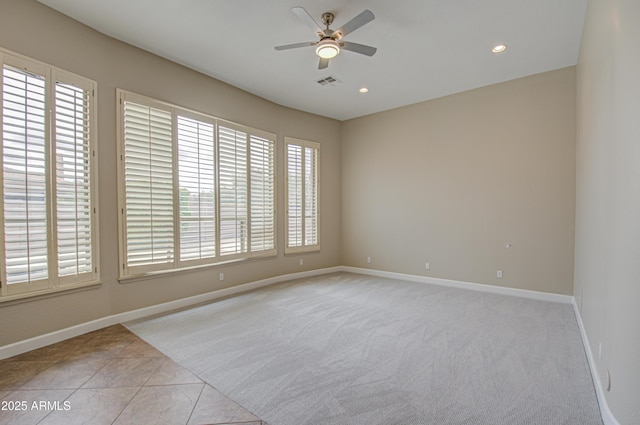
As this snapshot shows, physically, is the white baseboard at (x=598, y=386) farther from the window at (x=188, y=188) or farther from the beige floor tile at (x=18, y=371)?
the window at (x=188, y=188)

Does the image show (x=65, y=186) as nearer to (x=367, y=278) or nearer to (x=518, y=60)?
(x=367, y=278)

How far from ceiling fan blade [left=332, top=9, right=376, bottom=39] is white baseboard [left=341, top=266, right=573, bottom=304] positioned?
169 inches

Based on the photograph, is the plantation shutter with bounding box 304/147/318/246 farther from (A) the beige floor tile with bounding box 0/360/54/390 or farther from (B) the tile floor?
(A) the beige floor tile with bounding box 0/360/54/390

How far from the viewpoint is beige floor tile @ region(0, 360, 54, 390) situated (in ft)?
7.44

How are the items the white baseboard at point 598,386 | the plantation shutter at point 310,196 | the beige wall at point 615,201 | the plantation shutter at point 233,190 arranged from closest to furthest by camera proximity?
the beige wall at point 615,201 → the white baseboard at point 598,386 → the plantation shutter at point 233,190 → the plantation shutter at point 310,196

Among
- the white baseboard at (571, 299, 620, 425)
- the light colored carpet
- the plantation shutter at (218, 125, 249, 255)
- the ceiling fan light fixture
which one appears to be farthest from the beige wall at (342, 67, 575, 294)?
the ceiling fan light fixture

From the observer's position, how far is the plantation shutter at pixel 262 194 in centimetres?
512

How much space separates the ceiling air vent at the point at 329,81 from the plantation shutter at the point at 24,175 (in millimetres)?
3293

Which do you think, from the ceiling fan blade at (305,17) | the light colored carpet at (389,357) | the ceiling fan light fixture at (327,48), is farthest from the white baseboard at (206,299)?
the ceiling fan blade at (305,17)

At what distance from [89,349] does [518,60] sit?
6.04 m

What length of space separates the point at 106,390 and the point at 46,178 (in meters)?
2.09

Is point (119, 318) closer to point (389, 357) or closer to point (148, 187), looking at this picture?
point (148, 187)

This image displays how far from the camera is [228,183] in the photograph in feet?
15.3

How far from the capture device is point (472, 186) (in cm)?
496
